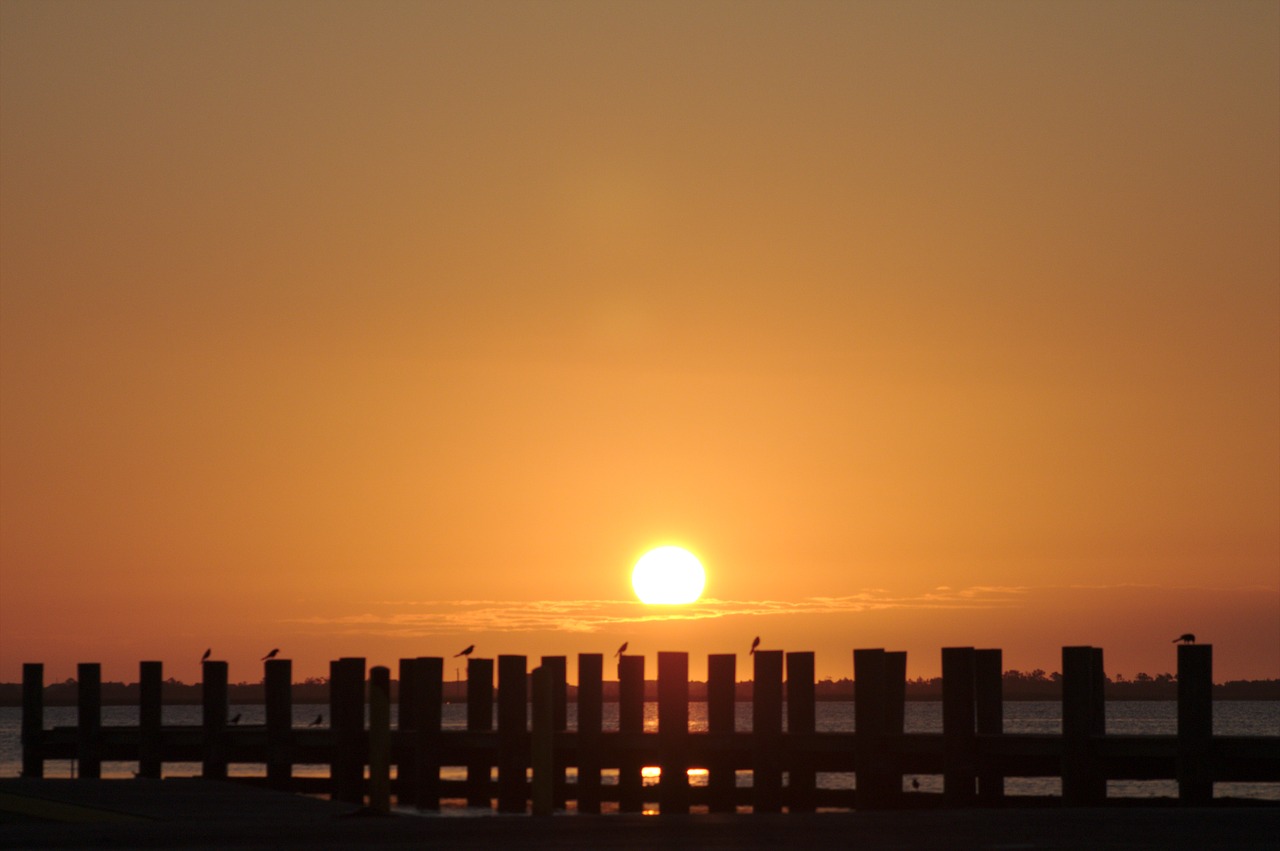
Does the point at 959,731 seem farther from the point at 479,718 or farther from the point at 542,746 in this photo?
the point at 479,718

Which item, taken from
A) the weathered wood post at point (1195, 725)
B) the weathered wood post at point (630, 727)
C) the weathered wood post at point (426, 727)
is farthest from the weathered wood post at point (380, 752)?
the weathered wood post at point (1195, 725)

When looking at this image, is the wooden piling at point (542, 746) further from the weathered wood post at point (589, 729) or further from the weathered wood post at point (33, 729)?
the weathered wood post at point (33, 729)

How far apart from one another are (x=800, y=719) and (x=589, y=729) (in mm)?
3531

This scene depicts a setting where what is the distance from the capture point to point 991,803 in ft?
79.9

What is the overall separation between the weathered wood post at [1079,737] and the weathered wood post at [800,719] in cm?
435

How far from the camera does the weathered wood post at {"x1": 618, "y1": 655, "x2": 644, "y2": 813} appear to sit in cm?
2741

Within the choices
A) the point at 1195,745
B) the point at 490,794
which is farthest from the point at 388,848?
the point at 490,794

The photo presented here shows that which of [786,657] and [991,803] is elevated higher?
[786,657]

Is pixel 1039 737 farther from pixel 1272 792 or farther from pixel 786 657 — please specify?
pixel 1272 792

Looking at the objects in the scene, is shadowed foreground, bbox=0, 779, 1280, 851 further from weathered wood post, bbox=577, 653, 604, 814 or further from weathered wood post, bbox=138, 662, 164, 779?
weathered wood post, bbox=138, 662, 164, 779

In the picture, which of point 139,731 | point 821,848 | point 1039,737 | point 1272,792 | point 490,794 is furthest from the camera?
point 1272,792

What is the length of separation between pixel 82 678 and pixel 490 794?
9.27m

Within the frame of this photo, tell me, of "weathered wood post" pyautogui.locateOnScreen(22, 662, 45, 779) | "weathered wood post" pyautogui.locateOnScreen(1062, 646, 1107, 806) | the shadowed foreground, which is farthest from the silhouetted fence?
the shadowed foreground

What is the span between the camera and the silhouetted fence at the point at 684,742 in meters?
23.0
